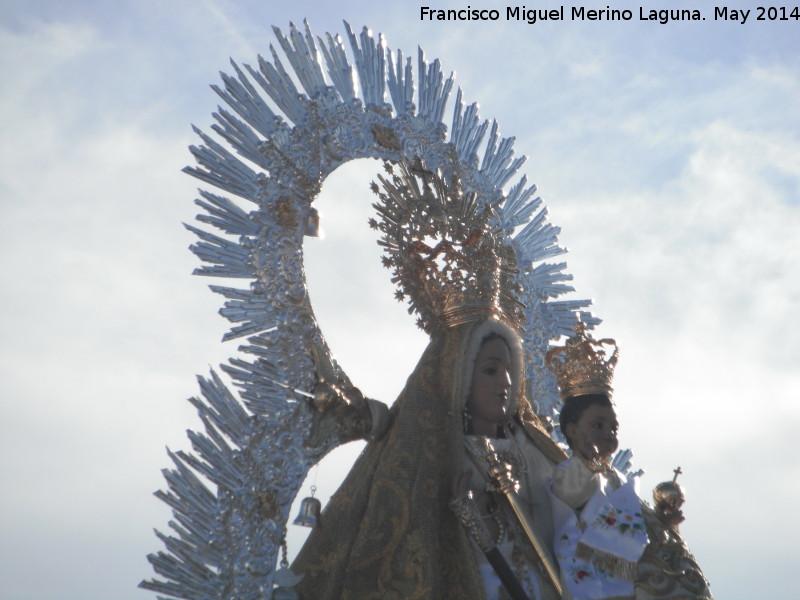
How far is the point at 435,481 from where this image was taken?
5.16 metres

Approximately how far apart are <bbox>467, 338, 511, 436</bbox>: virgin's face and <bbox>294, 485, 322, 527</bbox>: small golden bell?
0.95 m

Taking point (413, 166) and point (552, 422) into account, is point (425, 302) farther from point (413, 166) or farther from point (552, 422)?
point (552, 422)

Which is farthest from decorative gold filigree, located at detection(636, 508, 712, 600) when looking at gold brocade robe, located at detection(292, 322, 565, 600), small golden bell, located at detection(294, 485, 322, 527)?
small golden bell, located at detection(294, 485, 322, 527)

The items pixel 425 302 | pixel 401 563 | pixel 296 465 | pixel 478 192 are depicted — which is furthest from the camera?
pixel 478 192

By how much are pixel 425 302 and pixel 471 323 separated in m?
0.31

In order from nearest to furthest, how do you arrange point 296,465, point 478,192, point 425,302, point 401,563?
Result: point 401,563 < point 296,465 < point 425,302 < point 478,192

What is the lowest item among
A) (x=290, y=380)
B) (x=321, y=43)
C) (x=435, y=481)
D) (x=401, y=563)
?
(x=401, y=563)

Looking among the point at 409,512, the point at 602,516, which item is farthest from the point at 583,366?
the point at 409,512

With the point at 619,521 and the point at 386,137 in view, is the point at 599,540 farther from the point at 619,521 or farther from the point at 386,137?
the point at 386,137

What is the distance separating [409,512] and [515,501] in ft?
1.84

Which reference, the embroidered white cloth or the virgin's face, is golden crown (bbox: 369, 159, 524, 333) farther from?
the embroidered white cloth

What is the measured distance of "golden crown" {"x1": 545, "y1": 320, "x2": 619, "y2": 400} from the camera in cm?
573

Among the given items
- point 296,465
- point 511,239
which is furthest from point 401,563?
point 511,239

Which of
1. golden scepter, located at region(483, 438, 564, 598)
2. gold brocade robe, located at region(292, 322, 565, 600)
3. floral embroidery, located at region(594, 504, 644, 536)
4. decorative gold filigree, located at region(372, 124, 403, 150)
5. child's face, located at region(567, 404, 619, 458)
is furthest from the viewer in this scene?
decorative gold filigree, located at region(372, 124, 403, 150)
